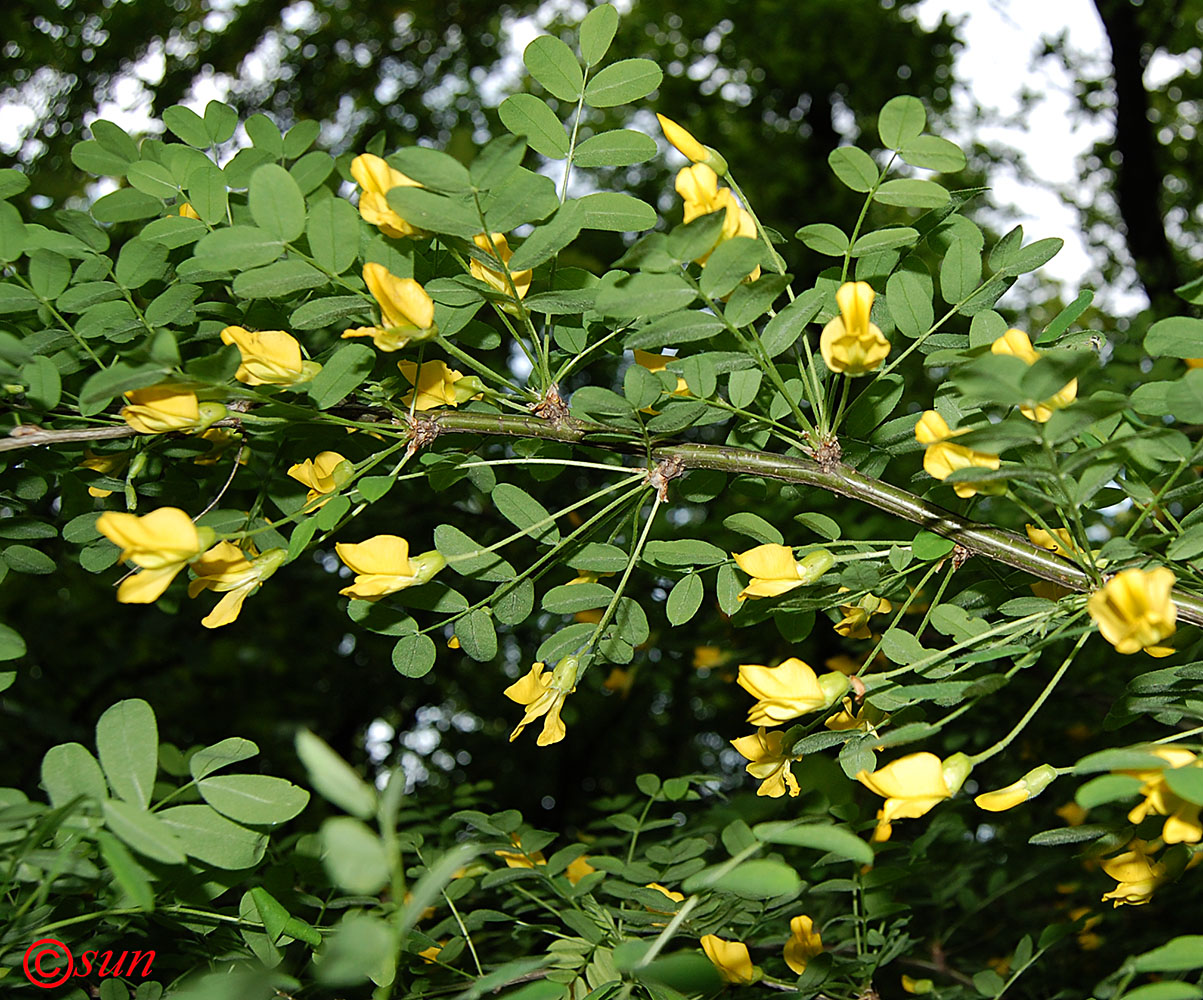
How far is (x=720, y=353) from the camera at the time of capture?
752mm

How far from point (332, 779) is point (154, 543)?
0.32 m

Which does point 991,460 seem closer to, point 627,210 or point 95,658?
point 627,210

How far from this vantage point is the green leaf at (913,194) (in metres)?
0.81

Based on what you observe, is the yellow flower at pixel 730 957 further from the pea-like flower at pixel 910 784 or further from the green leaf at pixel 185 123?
the green leaf at pixel 185 123

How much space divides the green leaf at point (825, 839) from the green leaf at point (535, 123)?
0.55 m

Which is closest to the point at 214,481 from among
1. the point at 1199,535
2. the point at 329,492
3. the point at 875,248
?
the point at 329,492

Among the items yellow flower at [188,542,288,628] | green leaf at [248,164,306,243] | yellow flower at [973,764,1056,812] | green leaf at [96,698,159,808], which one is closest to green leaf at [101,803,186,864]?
green leaf at [96,698,159,808]

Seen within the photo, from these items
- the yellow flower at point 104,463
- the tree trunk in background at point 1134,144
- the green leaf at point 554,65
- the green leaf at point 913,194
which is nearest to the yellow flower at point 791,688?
the green leaf at point 913,194

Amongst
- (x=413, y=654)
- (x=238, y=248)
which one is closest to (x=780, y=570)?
(x=413, y=654)

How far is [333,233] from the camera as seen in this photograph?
0.72 m

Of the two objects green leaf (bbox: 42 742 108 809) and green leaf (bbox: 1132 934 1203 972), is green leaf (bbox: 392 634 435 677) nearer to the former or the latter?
green leaf (bbox: 42 742 108 809)

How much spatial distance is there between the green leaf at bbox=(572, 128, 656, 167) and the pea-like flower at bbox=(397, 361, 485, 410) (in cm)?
21

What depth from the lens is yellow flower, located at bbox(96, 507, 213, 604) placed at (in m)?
0.62

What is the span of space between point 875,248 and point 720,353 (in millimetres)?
177
